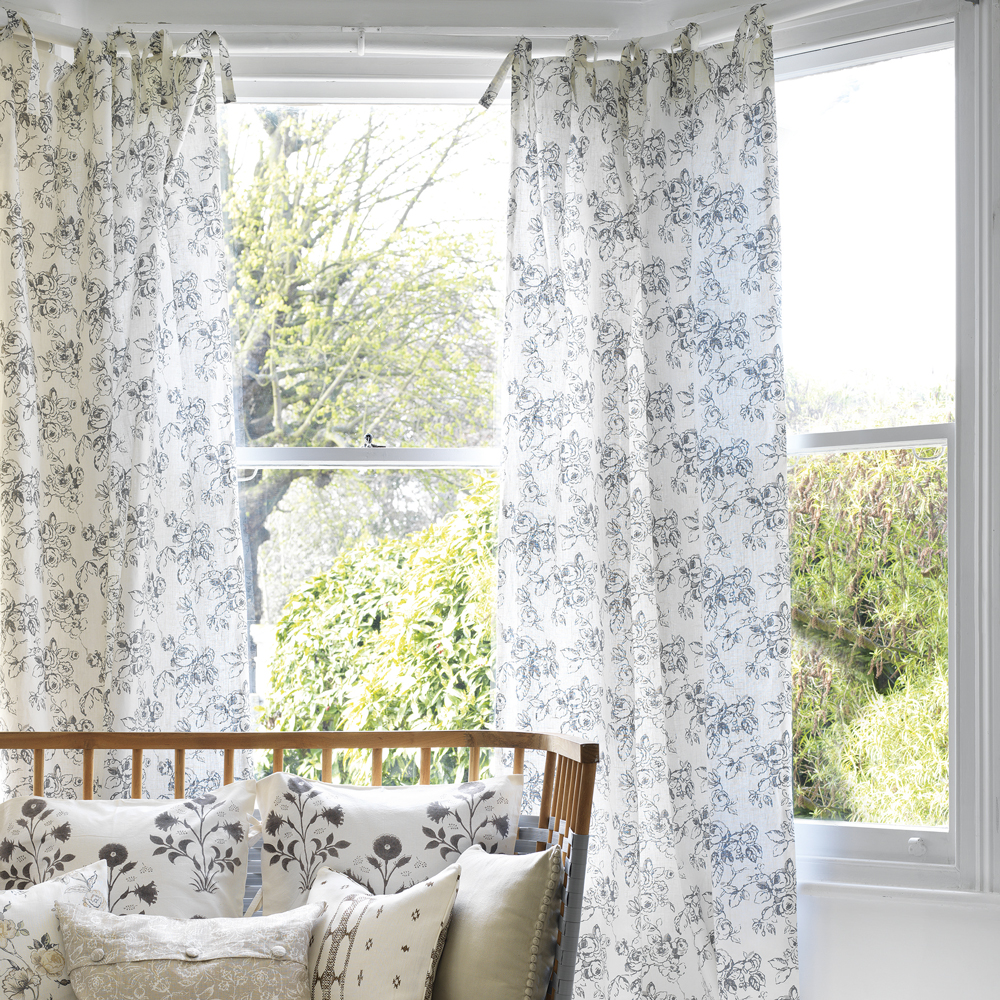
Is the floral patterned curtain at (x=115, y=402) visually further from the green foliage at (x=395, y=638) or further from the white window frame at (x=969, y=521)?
the white window frame at (x=969, y=521)

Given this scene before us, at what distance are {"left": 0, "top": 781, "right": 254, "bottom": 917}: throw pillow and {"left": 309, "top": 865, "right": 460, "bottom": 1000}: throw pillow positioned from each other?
0.85 ft

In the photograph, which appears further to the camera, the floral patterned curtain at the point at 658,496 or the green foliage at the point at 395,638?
the green foliage at the point at 395,638

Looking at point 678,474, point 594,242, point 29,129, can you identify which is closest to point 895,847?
point 678,474

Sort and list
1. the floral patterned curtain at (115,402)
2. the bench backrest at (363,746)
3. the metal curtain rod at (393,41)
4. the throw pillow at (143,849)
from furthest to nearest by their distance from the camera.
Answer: the metal curtain rod at (393,41) < the floral patterned curtain at (115,402) < the bench backrest at (363,746) < the throw pillow at (143,849)

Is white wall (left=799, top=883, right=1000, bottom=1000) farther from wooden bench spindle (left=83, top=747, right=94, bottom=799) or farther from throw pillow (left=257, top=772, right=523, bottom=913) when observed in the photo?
wooden bench spindle (left=83, top=747, right=94, bottom=799)

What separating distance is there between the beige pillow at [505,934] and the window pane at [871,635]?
0.87 m

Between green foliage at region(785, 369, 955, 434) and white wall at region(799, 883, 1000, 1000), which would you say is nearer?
white wall at region(799, 883, 1000, 1000)

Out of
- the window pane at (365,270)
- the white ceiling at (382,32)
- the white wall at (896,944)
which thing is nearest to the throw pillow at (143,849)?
the window pane at (365,270)

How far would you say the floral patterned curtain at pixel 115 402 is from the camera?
2023 millimetres

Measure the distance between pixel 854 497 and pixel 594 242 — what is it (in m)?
0.86

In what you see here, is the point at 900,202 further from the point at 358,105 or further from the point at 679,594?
the point at 358,105

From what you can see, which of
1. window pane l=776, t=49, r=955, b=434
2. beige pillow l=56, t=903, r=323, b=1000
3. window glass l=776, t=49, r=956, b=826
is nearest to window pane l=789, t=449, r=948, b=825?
window glass l=776, t=49, r=956, b=826

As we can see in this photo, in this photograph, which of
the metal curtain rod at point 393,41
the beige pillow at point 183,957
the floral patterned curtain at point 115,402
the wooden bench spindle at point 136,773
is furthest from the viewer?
the metal curtain rod at point 393,41

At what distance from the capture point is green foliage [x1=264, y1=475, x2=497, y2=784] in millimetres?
2252
